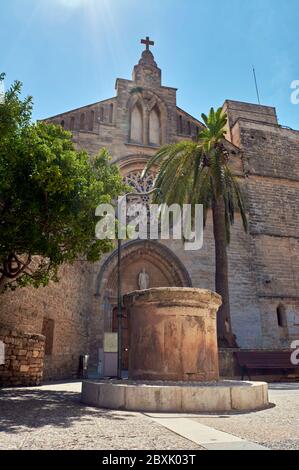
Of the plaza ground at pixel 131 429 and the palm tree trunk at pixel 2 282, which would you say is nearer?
the plaza ground at pixel 131 429

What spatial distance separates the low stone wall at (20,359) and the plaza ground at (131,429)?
3647mm

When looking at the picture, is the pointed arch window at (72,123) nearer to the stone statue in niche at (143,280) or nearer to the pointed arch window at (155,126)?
the pointed arch window at (155,126)

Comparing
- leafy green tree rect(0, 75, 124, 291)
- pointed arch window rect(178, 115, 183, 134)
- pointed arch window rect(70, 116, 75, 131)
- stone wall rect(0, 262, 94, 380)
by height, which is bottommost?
stone wall rect(0, 262, 94, 380)

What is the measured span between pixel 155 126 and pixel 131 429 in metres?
18.5

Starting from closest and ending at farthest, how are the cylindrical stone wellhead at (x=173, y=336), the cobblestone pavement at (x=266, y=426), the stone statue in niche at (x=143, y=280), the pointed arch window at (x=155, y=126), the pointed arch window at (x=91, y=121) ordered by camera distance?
the cobblestone pavement at (x=266, y=426)
the cylindrical stone wellhead at (x=173, y=336)
the stone statue in niche at (x=143, y=280)
the pointed arch window at (x=91, y=121)
the pointed arch window at (x=155, y=126)

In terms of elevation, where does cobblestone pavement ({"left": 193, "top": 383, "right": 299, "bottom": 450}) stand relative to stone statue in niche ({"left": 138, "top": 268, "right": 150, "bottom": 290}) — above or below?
below

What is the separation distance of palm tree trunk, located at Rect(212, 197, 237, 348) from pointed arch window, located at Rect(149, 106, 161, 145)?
7.12 metres

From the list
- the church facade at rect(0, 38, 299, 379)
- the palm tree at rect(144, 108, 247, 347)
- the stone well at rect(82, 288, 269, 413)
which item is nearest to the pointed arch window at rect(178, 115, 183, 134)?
the church facade at rect(0, 38, 299, 379)

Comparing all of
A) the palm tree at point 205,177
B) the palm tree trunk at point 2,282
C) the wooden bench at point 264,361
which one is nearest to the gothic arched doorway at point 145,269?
the palm tree at point 205,177

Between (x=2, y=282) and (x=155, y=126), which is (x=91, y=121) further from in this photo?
(x=2, y=282)

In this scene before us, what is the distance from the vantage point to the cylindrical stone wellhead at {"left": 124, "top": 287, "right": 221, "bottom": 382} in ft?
20.8

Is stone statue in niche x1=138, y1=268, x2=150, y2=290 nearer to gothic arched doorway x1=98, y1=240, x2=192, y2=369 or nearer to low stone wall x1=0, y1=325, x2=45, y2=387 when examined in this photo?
gothic arched doorway x1=98, y1=240, x2=192, y2=369

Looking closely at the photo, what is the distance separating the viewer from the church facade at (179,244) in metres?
15.8
